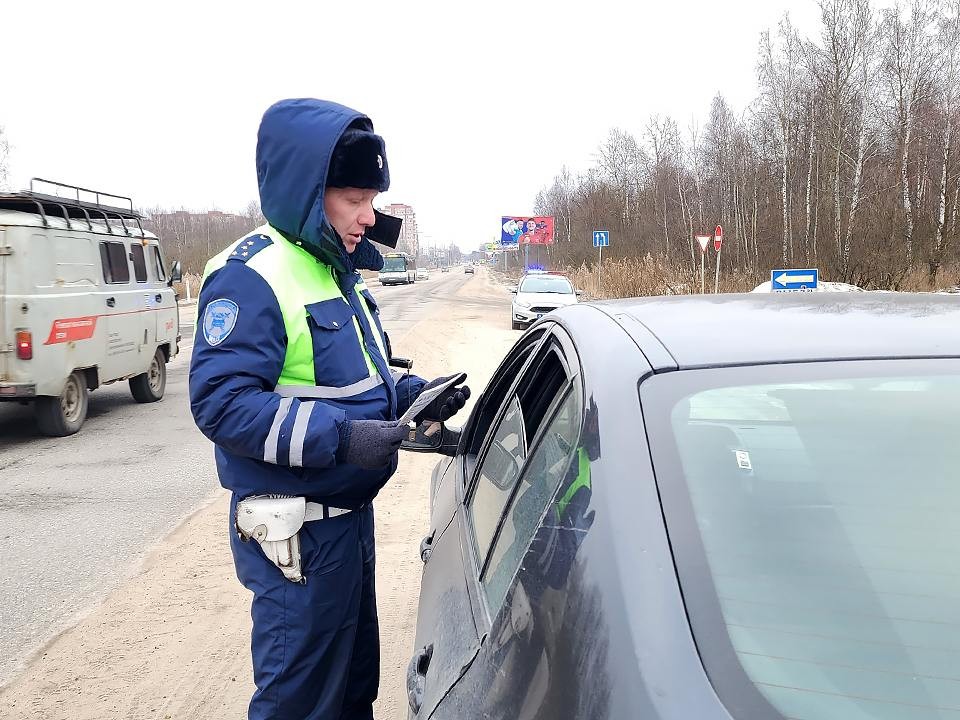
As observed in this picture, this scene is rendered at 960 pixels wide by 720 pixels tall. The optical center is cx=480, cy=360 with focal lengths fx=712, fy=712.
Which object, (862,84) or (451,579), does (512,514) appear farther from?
(862,84)

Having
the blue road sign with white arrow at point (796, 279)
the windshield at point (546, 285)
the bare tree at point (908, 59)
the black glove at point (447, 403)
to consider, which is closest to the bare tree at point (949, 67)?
the bare tree at point (908, 59)

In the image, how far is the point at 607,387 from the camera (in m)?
1.30

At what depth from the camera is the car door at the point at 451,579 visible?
1.39m

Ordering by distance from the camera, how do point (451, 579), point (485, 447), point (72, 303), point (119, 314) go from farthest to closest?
point (119, 314), point (72, 303), point (485, 447), point (451, 579)

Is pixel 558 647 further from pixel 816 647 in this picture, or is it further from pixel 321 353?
pixel 321 353

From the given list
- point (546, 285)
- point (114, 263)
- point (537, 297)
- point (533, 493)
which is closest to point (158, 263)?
point (114, 263)

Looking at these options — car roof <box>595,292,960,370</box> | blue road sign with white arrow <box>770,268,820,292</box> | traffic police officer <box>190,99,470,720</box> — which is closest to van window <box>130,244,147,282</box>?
traffic police officer <box>190,99,470,720</box>

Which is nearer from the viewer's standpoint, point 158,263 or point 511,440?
point 511,440

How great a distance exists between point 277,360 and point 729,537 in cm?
126

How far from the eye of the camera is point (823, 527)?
1134 millimetres

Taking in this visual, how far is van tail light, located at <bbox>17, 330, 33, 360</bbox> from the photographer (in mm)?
6914

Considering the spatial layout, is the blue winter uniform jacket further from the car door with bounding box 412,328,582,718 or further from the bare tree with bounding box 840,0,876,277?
the bare tree with bounding box 840,0,876,277

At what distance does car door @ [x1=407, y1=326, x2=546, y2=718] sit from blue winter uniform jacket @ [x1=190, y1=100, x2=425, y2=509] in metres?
0.31

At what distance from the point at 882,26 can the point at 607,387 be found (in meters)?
32.7
